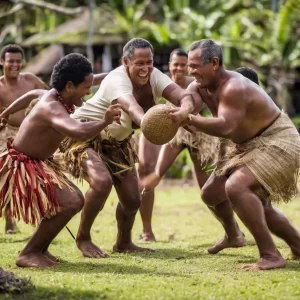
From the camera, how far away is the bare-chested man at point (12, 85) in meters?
8.09

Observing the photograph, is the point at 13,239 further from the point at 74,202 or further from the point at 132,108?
the point at 132,108

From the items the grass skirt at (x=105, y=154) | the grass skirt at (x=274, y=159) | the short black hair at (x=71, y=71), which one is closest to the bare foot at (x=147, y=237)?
the grass skirt at (x=105, y=154)

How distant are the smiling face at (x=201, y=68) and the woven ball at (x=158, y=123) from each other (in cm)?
48

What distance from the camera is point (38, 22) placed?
28.1 m

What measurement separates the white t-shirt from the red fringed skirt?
814 mm

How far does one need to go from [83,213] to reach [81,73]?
4.30 feet

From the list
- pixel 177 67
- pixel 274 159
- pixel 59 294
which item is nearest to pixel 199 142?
pixel 177 67

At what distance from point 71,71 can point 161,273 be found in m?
1.62

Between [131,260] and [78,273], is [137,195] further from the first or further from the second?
[78,273]

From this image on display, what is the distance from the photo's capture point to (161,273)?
17.4 feet

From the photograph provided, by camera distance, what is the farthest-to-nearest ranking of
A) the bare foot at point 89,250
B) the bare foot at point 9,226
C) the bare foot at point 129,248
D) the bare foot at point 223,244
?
the bare foot at point 9,226
the bare foot at point 129,248
the bare foot at point 223,244
the bare foot at point 89,250

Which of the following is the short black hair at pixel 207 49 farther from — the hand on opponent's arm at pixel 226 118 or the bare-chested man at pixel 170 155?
the bare-chested man at pixel 170 155

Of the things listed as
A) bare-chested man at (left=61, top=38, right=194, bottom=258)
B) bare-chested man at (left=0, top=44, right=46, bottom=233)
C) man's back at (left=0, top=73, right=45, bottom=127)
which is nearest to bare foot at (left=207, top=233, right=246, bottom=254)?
bare-chested man at (left=61, top=38, right=194, bottom=258)

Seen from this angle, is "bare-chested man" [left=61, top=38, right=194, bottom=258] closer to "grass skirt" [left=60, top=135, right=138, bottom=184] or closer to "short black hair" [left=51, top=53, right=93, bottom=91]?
"grass skirt" [left=60, top=135, right=138, bottom=184]
